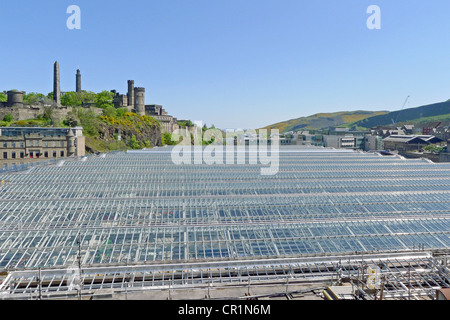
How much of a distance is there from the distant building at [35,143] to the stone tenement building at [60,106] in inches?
806

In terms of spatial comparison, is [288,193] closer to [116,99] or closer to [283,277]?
[283,277]

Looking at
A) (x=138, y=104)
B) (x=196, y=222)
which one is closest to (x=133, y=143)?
(x=138, y=104)

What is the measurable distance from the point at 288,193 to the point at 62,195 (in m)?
19.9

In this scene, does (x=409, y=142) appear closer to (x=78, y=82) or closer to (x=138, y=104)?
(x=138, y=104)

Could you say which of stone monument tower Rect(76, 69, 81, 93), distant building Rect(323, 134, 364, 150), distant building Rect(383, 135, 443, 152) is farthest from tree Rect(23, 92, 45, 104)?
distant building Rect(383, 135, 443, 152)

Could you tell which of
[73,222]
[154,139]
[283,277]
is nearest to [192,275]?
[283,277]

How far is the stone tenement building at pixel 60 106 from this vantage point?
86906 mm

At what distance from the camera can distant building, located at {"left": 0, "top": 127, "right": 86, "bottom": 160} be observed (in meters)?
67.5

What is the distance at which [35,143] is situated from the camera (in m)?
A: 68.9

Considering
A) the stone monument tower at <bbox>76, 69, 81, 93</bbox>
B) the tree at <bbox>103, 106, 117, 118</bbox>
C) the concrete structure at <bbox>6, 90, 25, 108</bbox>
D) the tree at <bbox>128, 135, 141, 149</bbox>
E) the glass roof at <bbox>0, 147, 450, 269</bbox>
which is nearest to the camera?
the glass roof at <bbox>0, 147, 450, 269</bbox>

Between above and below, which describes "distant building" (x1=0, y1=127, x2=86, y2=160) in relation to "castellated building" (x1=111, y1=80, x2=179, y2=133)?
below

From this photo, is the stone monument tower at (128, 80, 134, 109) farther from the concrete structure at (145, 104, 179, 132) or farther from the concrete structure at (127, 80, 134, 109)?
the concrete structure at (145, 104, 179, 132)

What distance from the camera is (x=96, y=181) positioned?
3294 cm

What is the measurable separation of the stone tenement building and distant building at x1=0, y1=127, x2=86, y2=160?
806 inches
